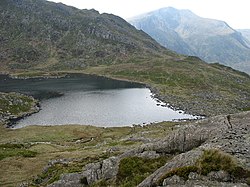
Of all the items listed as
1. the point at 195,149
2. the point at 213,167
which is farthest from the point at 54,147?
the point at 213,167

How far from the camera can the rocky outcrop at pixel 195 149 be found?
849 inches

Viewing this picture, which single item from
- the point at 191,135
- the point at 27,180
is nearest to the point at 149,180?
the point at 191,135

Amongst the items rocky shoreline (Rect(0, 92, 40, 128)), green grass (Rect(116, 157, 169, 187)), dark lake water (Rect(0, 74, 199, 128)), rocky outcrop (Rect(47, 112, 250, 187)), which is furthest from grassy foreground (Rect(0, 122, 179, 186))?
dark lake water (Rect(0, 74, 199, 128))

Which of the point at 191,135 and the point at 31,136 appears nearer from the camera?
the point at 191,135

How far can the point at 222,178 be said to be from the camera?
20984 millimetres

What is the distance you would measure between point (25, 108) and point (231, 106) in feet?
349

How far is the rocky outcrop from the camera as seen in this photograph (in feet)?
70.7

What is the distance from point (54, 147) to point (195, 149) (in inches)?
2304

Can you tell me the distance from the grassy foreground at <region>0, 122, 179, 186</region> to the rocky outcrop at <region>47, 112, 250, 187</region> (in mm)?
9465

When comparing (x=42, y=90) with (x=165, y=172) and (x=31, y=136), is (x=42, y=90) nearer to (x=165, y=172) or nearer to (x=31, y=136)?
(x=31, y=136)

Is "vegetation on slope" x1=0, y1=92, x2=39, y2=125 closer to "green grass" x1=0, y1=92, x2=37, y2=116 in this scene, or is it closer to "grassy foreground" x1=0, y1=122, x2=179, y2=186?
"green grass" x1=0, y1=92, x2=37, y2=116

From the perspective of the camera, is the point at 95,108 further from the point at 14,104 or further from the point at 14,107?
the point at 14,104

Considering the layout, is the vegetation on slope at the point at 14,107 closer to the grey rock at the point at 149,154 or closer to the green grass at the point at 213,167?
the grey rock at the point at 149,154

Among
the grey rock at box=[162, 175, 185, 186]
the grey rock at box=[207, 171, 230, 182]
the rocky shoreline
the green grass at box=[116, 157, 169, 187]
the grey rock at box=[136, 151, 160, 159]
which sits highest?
the grey rock at box=[207, 171, 230, 182]
